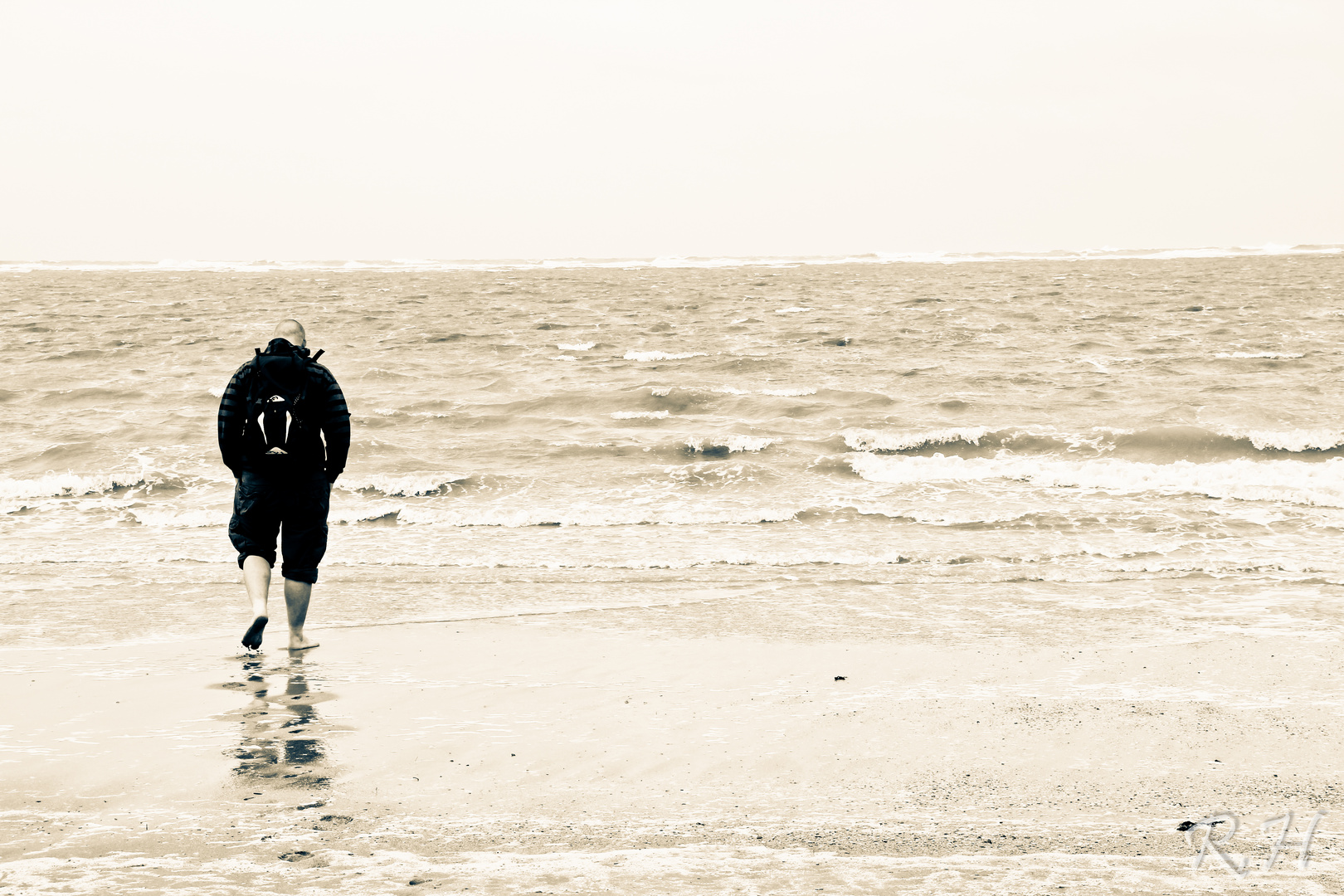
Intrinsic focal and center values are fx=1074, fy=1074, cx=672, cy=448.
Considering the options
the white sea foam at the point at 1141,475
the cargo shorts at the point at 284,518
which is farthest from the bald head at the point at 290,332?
the white sea foam at the point at 1141,475

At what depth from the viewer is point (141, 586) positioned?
7129mm

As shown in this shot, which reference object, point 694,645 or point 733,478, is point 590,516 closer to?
point 733,478

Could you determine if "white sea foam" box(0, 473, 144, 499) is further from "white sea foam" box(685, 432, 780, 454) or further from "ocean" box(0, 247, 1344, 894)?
"white sea foam" box(685, 432, 780, 454)

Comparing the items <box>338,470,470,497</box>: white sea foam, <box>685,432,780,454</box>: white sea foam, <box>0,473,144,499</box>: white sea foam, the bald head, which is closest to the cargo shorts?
the bald head

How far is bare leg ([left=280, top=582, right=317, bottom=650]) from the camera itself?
5.60m

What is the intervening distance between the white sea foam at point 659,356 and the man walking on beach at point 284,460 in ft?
52.9

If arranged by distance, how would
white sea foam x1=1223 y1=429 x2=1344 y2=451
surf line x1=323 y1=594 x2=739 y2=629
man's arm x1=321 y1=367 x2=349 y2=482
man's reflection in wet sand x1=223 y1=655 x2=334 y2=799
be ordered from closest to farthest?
man's reflection in wet sand x1=223 y1=655 x2=334 y2=799, man's arm x1=321 y1=367 x2=349 y2=482, surf line x1=323 y1=594 x2=739 y2=629, white sea foam x1=1223 y1=429 x2=1344 y2=451

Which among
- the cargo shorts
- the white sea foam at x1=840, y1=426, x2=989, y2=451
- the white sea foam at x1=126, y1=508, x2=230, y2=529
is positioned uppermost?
the cargo shorts

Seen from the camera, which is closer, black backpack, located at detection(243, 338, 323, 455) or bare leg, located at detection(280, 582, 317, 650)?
black backpack, located at detection(243, 338, 323, 455)

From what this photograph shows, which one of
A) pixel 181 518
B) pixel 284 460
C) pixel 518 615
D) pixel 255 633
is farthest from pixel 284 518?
pixel 181 518

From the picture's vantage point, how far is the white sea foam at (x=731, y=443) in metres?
13.0

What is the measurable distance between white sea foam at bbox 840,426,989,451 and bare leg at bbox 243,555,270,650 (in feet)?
28.8

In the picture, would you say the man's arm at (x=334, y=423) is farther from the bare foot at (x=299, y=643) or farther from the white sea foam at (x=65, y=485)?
the white sea foam at (x=65, y=485)

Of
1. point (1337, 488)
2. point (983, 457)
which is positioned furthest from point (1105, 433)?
point (1337, 488)
